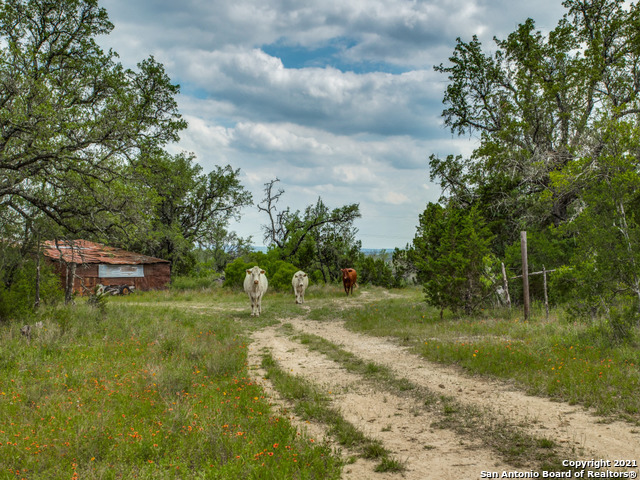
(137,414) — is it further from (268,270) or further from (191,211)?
(191,211)

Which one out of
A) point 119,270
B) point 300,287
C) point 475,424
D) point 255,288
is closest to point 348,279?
point 300,287

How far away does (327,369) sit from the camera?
360 inches

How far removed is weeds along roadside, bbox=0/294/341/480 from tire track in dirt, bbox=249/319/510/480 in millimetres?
750

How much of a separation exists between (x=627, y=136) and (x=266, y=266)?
2246 centimetres

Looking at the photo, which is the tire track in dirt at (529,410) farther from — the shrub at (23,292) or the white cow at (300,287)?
the white cow at (300,287)

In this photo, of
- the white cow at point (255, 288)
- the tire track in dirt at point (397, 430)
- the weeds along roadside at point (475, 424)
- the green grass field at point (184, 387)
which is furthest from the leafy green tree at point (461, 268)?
the white cow at point (255, 288)

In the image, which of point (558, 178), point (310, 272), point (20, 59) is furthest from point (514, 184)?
point (20, 59)

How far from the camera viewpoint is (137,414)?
600 centimetres

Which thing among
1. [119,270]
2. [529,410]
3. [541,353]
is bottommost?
[529,410]

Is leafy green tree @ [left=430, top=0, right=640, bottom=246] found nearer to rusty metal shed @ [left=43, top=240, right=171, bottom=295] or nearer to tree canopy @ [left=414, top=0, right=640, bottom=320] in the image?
tree canopy @ [left=414, top=0, right=640, bottom=320]

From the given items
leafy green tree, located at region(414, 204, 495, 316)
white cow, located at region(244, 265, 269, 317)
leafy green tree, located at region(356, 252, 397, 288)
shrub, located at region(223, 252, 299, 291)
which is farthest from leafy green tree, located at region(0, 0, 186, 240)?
leafy green tree, located at region(356, 252, 397, 288)

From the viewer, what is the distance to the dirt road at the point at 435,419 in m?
4.61

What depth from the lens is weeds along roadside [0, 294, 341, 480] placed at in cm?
458

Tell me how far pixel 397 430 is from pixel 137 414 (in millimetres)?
3609
